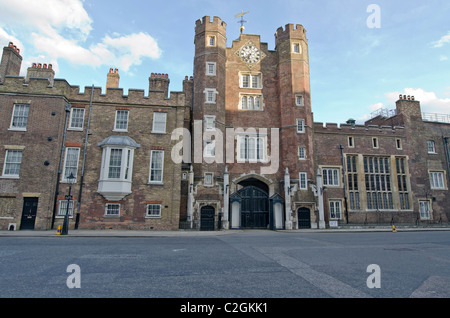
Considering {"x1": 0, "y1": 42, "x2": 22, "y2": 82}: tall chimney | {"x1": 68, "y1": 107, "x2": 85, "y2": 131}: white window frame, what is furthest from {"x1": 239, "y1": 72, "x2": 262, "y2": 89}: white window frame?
{"x1": 0, "y1": 42, "x2": 22, "y2": 82}: tall chimney

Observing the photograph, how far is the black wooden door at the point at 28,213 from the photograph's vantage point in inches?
766

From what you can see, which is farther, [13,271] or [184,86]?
[184,86]

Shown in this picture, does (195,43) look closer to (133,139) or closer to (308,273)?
(133,139)

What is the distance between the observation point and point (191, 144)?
26.5 m

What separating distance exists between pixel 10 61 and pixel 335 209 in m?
35.1

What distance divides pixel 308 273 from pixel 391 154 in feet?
100

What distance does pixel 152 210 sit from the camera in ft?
72.1

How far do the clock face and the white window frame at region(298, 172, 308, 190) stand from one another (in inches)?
556

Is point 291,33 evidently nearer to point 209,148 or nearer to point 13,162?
point 209,148

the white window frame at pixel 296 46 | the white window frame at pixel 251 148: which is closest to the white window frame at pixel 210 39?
the white window frame at pixel 296 46

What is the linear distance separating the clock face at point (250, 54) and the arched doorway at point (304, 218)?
17569 mm

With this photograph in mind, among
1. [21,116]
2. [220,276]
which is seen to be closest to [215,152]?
[21,116]

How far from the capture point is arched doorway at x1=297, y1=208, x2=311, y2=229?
2506 cm

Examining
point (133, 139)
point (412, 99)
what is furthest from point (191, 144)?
point (412, 99)
